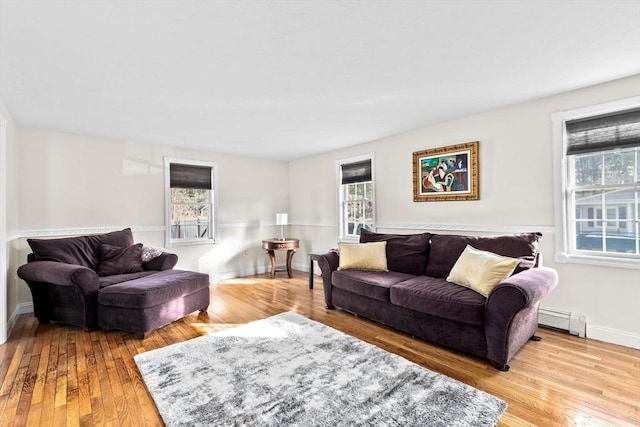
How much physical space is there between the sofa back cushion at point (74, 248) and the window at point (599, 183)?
515 centimetres

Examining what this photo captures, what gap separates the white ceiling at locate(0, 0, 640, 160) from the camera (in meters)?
1.80

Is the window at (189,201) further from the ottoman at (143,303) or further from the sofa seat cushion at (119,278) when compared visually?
the ottoman at (143,303)

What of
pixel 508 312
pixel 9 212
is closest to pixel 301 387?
pixel 508 312

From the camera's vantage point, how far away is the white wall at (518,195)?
2809 millimetres

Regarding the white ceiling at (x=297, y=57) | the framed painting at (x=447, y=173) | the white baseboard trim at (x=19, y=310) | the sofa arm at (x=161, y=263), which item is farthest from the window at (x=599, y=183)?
the white baseboard trim at (x=19, y=310)

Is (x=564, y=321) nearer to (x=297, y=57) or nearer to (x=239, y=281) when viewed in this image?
(x=297, y=57)

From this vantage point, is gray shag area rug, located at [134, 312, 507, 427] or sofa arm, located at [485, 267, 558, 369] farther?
sofa arm, located at [485, 267, 558, 369]

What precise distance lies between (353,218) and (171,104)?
10.7 feet

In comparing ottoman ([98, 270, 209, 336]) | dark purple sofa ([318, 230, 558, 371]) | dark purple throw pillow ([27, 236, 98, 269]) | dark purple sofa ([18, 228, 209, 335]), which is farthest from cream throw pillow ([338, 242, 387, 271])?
dark purple throw pillow ([27, 236, 98, 269])

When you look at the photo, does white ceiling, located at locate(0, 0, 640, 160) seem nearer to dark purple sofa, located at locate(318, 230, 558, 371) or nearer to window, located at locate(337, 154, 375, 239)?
A: window, located at locate(337, 154, 375, 239)

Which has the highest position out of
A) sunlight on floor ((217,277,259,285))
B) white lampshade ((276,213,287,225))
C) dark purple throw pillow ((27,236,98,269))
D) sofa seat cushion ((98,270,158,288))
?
white lampshade ((276,213,287,225))

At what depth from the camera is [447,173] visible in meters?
3.97

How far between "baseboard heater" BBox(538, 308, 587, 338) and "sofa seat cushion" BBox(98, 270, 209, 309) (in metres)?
3.75

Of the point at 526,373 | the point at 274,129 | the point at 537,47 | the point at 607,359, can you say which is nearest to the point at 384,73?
the point at 537,47
